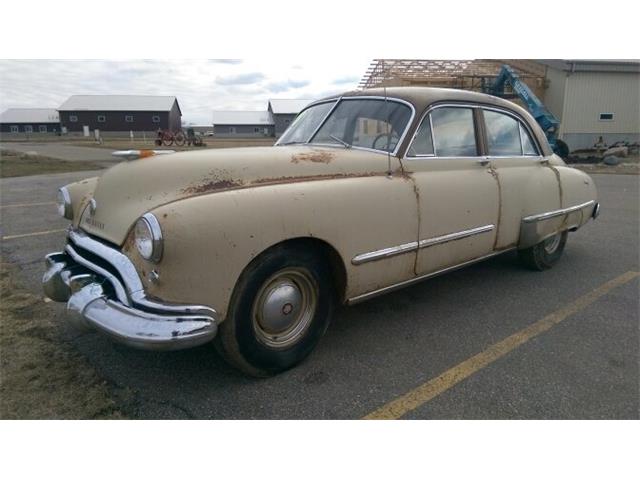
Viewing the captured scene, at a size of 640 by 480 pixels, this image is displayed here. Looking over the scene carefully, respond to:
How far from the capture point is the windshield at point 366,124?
10.3ft

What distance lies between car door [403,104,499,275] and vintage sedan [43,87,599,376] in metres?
0.01

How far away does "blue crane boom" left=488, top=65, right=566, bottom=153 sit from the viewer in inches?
725

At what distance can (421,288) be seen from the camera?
13.0ft

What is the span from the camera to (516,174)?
3.83 m

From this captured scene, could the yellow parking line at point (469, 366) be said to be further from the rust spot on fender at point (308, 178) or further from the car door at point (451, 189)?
the rust spot on fender at point (308, 178)

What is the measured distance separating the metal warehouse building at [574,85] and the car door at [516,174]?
17.9 metres

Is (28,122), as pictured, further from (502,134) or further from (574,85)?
(502,134)

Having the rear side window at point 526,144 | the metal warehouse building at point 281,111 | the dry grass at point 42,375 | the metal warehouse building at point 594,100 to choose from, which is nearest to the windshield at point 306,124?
the rear side window at point 526,144

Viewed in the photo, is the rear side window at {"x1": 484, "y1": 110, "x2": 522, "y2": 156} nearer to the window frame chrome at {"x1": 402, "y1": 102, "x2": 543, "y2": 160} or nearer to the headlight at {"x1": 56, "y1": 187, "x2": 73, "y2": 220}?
the window frame chrome at {"x1": 402, "y1": 102, "x2": 543, "y2": 160}

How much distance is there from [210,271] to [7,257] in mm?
3934

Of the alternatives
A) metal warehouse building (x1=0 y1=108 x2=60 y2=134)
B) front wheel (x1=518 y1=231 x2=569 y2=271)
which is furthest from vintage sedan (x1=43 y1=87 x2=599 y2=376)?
metal warehouse building (x1=0 y1=108 x2=60 y2=134)

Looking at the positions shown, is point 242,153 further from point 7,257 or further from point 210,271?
point 7,257

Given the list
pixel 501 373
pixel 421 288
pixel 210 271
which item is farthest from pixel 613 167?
pixel 210 271

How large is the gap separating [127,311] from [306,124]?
2.36 metres
